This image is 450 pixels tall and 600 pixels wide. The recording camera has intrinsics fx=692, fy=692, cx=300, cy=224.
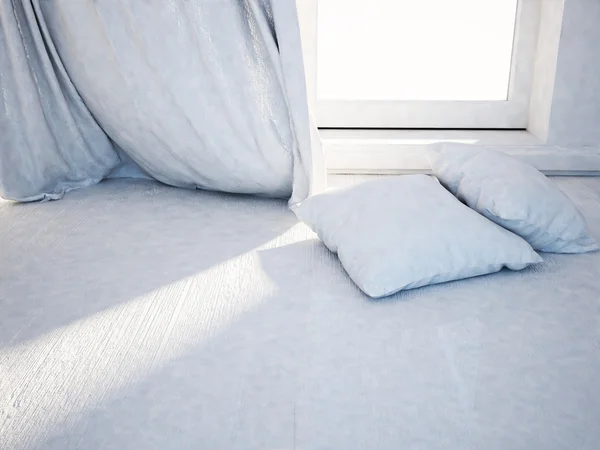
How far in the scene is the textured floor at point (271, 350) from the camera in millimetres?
936

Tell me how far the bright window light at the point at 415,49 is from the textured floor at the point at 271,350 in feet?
3.21

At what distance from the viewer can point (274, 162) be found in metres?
1.82

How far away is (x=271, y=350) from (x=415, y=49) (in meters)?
1.58

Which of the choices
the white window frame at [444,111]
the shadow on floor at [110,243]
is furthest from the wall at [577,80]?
the shadow on floor at [110,243]

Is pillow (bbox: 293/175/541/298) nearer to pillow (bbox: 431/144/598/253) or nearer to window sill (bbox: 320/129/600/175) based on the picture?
pillow (bbox: 431/144/598/253)

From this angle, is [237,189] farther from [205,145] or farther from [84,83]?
[84,83]

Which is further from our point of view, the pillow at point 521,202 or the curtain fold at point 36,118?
the curtain fold at point 36,118

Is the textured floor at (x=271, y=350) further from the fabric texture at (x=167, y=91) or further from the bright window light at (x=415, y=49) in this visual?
the bright window light at (x=415, y=49)

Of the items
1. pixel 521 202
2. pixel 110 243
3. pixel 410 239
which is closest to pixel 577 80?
pixel 521 202

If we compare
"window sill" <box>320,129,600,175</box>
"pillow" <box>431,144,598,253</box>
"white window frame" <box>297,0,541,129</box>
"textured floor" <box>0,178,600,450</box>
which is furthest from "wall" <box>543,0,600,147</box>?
"textured floor" <box>0,178,600,450</box>

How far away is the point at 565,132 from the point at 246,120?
43.7 inches

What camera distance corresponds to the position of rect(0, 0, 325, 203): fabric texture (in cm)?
173

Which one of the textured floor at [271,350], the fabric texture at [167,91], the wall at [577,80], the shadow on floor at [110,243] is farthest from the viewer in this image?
the wall at [577,80]

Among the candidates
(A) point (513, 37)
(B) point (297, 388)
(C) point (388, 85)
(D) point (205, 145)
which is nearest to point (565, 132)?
(A) point (513, 37)
